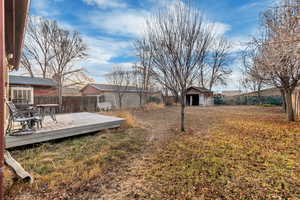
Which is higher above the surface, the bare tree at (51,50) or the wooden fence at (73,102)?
the bare tree at (51,50)

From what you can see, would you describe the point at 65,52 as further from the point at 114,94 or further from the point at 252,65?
the point at 252,65

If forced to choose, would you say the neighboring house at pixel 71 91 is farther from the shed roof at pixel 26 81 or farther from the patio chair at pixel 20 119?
the patio chair at pixel 20 119

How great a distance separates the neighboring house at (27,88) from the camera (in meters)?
8.31

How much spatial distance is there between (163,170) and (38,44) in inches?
653

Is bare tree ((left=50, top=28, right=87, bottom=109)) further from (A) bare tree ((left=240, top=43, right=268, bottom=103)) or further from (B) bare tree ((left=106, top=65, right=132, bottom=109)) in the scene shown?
(A) bare tree ((left=240, top=43, right=268, bottom=103))

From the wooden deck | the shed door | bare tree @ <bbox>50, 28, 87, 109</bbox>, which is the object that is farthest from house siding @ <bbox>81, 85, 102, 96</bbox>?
the shed door

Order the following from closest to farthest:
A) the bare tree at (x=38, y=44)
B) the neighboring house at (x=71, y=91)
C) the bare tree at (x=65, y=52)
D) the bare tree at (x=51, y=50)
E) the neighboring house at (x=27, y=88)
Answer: the neighboring house at (x=27, y=88) → the bare tree at (x=38, y=44) → the bare tree at (x=51, y=50) → the bare tree at (x=65, y=52) → the neighboring house at (x=71, y=91)

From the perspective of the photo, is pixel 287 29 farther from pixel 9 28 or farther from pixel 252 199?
pixel 9 28

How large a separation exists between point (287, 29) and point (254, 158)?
3.51 m

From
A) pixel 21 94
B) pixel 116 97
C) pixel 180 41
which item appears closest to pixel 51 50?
pixel 21 94

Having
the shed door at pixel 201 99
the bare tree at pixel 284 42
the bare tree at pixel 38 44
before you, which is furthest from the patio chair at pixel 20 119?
the shed door at pixel 201 99

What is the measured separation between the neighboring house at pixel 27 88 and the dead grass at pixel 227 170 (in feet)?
29.7

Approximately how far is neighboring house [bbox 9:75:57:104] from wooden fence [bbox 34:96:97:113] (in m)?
0.82

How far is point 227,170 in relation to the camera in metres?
2.68
